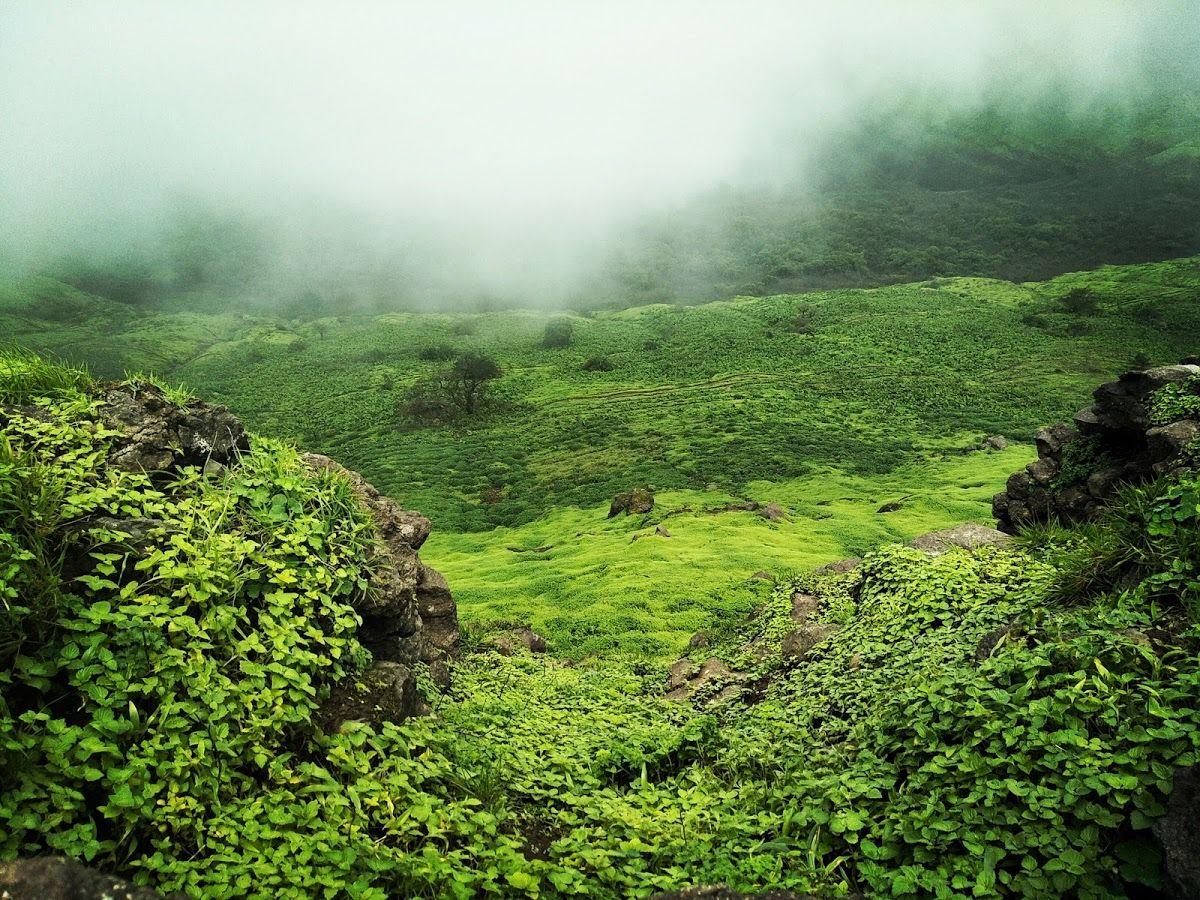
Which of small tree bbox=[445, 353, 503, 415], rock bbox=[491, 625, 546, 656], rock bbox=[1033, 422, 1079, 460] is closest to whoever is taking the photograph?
rock bbox=[491, 625, 546, 656]

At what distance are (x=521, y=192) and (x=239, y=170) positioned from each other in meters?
73.5

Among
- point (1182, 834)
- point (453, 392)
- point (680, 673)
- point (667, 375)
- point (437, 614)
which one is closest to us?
point (1182, 834)

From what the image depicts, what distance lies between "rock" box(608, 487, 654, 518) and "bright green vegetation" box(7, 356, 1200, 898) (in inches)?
717

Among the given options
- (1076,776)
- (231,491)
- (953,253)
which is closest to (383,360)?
(231,491)

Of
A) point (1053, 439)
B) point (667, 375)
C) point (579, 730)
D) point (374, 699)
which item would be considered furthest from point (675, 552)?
point (667, 375)

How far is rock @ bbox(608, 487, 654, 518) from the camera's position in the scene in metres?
26.2

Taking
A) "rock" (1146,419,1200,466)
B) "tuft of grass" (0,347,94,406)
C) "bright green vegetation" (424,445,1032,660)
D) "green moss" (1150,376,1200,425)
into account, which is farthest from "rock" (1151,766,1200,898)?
"tuft of grass" (0,347,94,406)

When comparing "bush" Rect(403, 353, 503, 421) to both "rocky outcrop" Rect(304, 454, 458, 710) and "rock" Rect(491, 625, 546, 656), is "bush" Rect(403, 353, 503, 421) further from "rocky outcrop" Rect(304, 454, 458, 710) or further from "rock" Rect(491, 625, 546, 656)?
"rocky outcrop" Rect(304, 454, 458, 710)

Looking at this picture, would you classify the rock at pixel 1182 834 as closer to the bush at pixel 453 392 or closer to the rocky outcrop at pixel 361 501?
the rocky outcrop at pixel 361 501

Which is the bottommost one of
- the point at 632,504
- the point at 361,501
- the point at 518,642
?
the point at 632,504

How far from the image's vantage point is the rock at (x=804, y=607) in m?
11.5

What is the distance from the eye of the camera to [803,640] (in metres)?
10.1

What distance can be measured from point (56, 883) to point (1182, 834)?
6.01 meters

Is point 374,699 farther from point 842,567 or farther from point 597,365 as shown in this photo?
point 597,365
